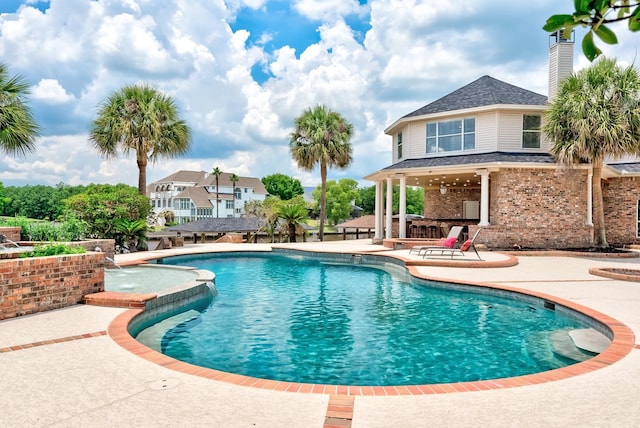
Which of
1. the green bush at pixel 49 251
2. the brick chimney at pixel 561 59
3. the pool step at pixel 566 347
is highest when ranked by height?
the brick chimney at pixel 561 59

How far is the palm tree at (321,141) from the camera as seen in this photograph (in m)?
26.7

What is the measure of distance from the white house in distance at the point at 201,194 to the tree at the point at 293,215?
32999 mm

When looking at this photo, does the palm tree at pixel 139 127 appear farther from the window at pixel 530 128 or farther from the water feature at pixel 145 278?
the window at pixel 530 128

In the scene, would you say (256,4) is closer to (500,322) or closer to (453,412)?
(500,322)

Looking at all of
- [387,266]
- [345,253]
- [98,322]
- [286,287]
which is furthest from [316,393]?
[345,253]

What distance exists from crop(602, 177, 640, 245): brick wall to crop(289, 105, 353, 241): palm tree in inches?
568

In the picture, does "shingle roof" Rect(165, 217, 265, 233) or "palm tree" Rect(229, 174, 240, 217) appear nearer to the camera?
"shingle roof" Rect(165, 217, 265, 233)

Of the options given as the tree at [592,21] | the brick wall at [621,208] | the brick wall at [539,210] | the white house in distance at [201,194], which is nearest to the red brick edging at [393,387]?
the tree at [592,21]

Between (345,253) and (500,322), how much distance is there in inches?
398

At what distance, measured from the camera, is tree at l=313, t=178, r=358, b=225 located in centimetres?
6316

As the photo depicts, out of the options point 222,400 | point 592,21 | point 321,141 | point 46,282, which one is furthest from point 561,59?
point 222,400

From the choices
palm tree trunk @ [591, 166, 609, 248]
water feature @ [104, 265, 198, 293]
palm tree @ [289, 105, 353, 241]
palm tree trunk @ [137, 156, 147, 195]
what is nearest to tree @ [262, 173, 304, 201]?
palm tree @ [289, 105, 353, 241]

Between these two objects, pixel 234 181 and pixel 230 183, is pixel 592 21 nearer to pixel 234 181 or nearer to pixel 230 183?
pixel 234 181

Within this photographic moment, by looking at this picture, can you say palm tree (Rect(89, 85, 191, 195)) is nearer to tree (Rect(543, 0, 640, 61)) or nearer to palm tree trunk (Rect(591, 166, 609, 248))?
palm tree trunk (Rect(591, 166, 609, 248))
